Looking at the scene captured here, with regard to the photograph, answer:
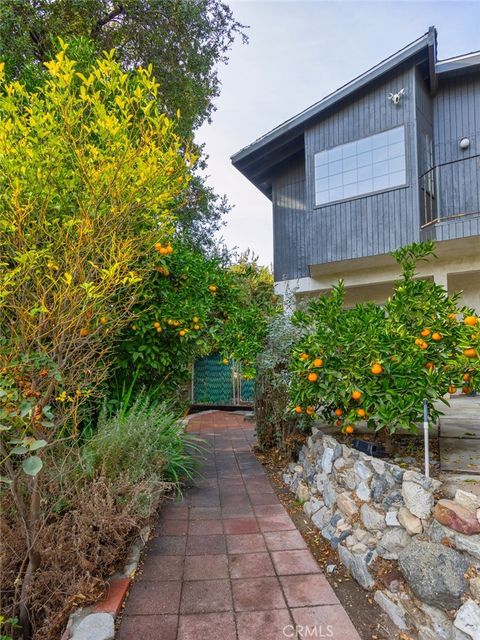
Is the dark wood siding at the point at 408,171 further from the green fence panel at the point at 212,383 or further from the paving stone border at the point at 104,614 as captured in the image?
the paving stone border at the point at 104,614

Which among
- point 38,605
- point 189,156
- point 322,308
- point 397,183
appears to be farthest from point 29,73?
point 397,183

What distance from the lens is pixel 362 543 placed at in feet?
8.66

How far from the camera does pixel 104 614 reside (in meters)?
2.11

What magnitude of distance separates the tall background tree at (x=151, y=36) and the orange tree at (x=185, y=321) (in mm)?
2234

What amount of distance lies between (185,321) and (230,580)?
215cm

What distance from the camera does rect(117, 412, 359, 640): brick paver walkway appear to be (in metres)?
2.11

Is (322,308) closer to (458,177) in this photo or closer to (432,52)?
(458,177)

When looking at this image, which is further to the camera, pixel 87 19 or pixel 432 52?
pixel 432 52

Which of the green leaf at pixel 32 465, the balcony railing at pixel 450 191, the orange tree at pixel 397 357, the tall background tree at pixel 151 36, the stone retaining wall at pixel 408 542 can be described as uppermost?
the tall background tree at pixel 151 36

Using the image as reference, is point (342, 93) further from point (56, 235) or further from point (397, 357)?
point (56, 235)

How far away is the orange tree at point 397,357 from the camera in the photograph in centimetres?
277

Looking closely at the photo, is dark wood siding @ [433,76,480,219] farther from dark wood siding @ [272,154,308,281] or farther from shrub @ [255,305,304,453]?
shrub @ [255,305,304,453]

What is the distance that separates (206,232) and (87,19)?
505 cm

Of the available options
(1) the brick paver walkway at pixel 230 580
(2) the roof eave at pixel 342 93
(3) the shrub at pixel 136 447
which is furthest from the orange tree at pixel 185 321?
(2) the roof eave at pixel 342 93
